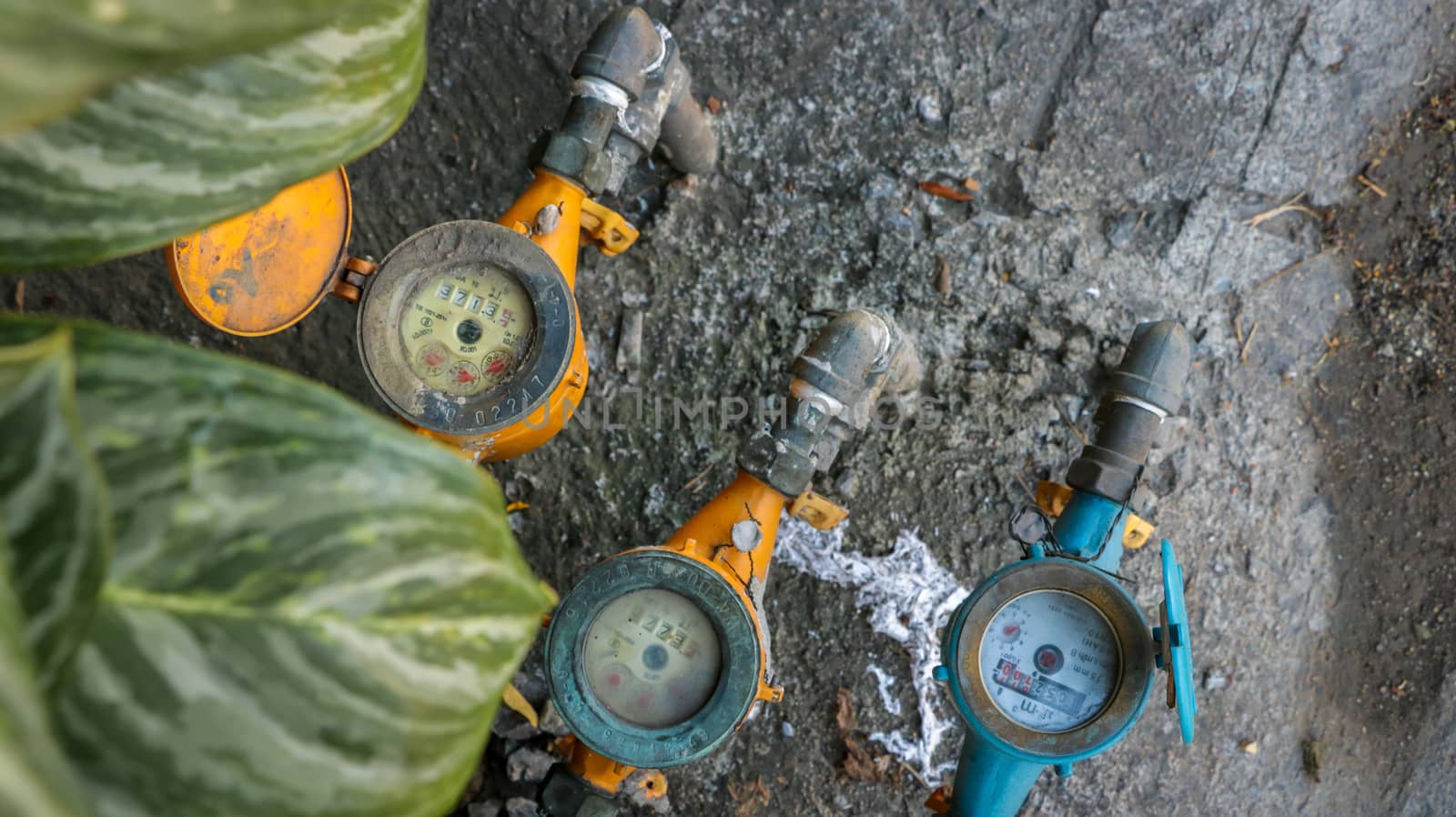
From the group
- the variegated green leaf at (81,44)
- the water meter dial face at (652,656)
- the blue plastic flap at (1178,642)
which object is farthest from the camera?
the water meter dial face at (652,656)

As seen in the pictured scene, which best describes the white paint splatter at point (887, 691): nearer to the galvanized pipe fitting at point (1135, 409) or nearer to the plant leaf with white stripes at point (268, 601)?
the galvanized pipe fitting at point (1135, 409)

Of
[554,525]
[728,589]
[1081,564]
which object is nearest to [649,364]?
[554,525]

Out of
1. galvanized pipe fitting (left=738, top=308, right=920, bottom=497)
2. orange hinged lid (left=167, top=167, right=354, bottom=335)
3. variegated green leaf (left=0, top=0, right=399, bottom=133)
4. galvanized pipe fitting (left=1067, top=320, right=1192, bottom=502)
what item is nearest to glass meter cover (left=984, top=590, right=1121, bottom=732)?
galvanized pipe fitting (left=1067, top=320, right=1192, bottom=502)

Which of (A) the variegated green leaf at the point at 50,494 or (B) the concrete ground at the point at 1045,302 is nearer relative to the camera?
(A) the variegated green leaf at the point at 50,494

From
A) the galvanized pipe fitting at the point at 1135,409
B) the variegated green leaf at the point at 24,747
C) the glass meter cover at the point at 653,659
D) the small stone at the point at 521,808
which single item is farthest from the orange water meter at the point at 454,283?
the variegated green leaf at the point at 24,747

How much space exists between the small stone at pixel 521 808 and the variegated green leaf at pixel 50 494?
105 centimetres

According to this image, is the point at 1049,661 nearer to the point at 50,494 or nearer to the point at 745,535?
the point at 745,535

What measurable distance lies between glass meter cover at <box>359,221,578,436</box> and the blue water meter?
0.50 m

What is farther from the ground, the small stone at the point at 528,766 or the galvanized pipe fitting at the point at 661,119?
the galvanized pipe fitting at the point at 661,119

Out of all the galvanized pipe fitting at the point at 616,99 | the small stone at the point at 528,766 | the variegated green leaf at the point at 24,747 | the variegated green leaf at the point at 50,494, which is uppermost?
the galvanized pipe fitting at the point at 616,99

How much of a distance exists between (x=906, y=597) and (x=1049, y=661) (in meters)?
0.31

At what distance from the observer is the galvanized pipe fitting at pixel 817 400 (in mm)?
1033

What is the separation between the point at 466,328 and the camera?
102cm

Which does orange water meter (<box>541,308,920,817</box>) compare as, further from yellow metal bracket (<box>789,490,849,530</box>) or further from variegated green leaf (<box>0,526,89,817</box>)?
variegated green leaf (<box>0,526,89,817</box>)
